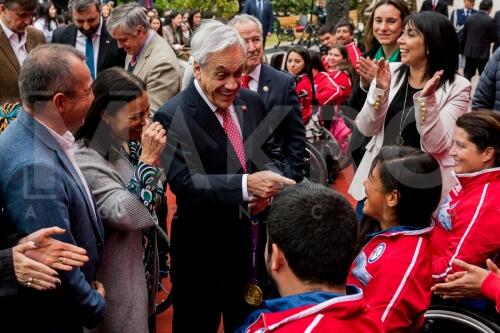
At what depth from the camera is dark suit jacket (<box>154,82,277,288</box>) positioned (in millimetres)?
2854

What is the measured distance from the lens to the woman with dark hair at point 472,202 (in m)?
2.82

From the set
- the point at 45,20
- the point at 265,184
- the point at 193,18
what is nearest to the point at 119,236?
the point at 265,184

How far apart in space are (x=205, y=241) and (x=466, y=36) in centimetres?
1054

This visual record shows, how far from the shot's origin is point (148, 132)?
2592mm

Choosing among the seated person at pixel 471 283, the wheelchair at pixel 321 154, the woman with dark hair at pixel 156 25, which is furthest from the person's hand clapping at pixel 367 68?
the woman with dark hair at pixel 156 25

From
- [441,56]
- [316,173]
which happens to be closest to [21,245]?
[441,56]

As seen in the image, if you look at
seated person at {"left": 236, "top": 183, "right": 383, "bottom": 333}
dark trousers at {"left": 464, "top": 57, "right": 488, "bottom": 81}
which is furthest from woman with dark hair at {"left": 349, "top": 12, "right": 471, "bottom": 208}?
dark trousers at {"left": 464, "top": 57, "right": 488, "bottom": 81}

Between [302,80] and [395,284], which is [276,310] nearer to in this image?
[395,284]

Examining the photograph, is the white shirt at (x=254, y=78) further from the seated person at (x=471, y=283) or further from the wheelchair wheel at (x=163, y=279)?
the seated person at (x=471, y=283)

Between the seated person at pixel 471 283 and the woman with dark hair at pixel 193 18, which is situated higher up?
the seated person at pixel 471 283

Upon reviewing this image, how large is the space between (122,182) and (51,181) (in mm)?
505

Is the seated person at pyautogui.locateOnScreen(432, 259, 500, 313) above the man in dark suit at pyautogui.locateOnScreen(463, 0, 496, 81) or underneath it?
above

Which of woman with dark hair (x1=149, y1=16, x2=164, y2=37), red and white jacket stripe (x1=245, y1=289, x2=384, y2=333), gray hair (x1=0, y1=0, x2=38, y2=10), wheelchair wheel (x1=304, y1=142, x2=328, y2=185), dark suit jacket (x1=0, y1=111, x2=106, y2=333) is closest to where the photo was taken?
red and white jacket stripe (x1=245, y1=289, x2=384, y2=333)

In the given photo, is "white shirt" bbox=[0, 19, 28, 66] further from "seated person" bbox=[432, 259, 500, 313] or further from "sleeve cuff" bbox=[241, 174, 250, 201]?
"seated person" bbox=[432, 259, 500, 313]
